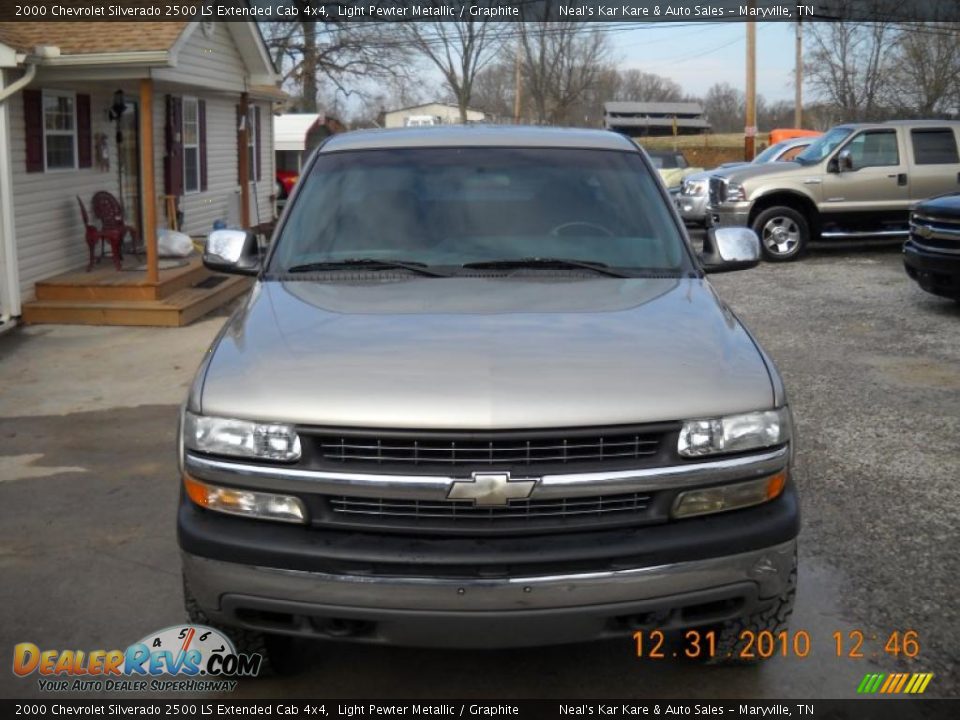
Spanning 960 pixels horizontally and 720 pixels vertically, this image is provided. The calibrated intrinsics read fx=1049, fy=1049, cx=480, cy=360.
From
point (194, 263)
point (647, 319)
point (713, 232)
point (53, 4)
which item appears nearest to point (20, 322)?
point (194, 263)

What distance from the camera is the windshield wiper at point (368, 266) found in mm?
4191

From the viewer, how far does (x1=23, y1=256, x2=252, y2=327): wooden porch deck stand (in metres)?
11.6

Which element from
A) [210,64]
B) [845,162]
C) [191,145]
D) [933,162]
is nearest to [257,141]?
[191,145]

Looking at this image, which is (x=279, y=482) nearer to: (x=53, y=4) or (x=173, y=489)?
(x=173, y=489)

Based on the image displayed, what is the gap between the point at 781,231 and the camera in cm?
1631

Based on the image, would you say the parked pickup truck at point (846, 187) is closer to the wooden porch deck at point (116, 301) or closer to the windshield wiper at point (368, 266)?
the wooden porch deck at point (116, 301)

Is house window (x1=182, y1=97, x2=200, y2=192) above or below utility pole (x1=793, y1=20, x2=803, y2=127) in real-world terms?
below

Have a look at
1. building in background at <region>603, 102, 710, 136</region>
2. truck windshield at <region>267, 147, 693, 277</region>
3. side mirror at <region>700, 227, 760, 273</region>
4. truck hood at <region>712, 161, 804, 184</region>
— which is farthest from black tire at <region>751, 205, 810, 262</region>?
building in background at <region>603, 102, 710, 136</region>

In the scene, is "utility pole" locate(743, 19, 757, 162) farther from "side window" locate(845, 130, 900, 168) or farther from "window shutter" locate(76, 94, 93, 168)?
"window shutter" locate(76, 94, 93, 168)

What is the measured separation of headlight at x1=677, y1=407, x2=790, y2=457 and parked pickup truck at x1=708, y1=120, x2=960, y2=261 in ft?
44.0

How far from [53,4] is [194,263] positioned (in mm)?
3596

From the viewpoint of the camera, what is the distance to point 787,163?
16609 millimetres

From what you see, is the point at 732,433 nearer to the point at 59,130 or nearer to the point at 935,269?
the point at 935,269

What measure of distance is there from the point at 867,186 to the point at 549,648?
556 inches
